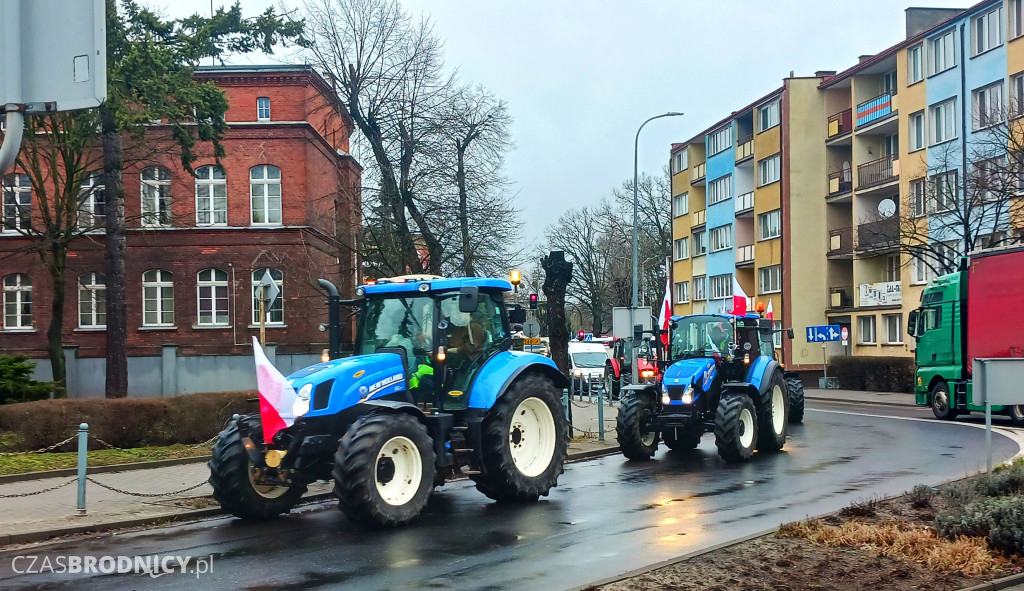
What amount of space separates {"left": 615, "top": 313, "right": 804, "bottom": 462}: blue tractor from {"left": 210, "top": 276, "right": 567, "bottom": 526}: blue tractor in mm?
4255

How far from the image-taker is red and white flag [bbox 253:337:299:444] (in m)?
10.1

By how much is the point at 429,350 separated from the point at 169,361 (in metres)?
24.6

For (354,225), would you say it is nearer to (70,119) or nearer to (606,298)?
(70,119)

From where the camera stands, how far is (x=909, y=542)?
812cm

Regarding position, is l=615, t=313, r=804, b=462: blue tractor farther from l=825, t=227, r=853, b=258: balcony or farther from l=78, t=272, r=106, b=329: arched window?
l=825, t=227, r=853, b=258: balcony

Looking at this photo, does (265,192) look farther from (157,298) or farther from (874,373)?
(874,373)

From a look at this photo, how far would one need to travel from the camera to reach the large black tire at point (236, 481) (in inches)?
414

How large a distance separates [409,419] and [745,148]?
52.5 metres

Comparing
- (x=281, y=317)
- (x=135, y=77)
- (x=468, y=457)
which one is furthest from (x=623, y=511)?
(x=281, y=317)

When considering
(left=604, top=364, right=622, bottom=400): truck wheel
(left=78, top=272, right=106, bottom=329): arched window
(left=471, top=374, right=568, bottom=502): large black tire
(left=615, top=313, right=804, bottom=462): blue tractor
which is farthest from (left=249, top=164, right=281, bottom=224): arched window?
(left=471, top=374, right=568, bottom=502): large black tire

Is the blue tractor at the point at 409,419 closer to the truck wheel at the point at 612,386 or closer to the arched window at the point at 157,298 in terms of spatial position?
the truck wheel at the point at 612,386

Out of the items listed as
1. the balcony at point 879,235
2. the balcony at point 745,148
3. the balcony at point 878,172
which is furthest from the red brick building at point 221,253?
the balcony at point 745,148

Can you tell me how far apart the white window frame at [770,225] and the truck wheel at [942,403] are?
28.7m

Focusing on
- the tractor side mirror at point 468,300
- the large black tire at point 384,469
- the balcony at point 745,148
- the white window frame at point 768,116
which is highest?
the white window frame at point 768,116
